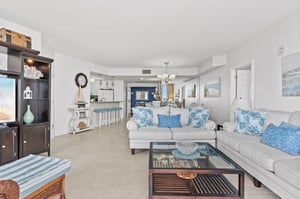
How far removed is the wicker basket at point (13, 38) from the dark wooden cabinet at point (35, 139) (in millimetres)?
1411

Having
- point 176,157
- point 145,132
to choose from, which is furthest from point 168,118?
point 176,157

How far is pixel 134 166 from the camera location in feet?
10.2

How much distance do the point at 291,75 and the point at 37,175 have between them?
378cm

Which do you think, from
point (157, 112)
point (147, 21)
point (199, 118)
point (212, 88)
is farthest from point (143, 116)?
point (212, 88)

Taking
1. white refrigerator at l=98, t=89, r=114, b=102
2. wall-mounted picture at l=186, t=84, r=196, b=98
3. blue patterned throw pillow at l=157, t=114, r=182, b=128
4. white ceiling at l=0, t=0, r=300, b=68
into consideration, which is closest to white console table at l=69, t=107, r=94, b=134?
white ceiling at l=0, t=0, r=300, b=68

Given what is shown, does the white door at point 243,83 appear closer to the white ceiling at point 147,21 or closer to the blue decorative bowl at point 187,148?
the white ceiling at point 147,21

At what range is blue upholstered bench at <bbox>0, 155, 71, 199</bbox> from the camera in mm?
1558

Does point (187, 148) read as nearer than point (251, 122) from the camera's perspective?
Yes

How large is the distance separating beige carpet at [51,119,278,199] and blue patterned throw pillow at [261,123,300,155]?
1.88 ft

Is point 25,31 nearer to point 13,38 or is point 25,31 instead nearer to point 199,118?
point 13,38

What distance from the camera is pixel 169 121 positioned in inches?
166

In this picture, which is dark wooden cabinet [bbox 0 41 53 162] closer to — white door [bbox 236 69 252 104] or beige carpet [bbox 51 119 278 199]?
beige carpet [bbox 51 119 278 199]

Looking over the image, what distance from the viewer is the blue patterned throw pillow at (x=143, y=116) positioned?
4.21 metres

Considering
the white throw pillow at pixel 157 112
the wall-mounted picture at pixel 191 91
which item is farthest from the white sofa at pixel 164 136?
the wall-mounted picture at pixel 191 91
